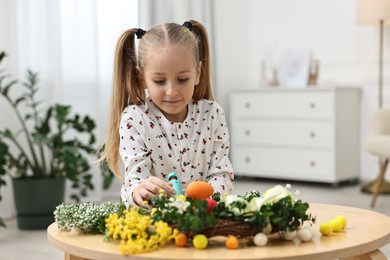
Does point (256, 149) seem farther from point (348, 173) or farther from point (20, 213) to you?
point (20, 213)

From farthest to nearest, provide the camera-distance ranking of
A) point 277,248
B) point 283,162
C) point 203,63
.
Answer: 1. point 283,162
2. point 203,63
3. point 277,248

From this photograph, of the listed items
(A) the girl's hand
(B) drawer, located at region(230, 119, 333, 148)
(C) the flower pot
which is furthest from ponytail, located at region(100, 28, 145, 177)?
(B) drawer, located at region(230, 119, 333, 148)

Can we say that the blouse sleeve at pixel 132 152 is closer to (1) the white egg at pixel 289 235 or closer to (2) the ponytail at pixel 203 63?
(2) the ponytail at pixel 203 63

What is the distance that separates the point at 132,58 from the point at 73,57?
282cm

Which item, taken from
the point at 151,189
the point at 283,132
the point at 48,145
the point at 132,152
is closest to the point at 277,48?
the point at 283,132

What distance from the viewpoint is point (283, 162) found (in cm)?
578

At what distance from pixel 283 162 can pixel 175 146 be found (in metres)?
3.85

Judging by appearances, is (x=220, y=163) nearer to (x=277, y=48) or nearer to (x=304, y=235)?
(x=304, y=235)

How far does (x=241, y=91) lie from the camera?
6.00m

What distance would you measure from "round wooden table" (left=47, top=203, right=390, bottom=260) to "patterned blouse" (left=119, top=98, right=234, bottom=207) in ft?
1.26

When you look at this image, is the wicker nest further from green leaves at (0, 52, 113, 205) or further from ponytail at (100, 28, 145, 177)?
green leaves at (0, 52, 113, 205)

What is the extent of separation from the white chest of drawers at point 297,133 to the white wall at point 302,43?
0.19 meters

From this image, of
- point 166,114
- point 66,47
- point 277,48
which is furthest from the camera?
point 277,48

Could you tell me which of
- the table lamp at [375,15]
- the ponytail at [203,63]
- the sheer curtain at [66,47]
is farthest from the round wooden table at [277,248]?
the table lamp at [375,15]
